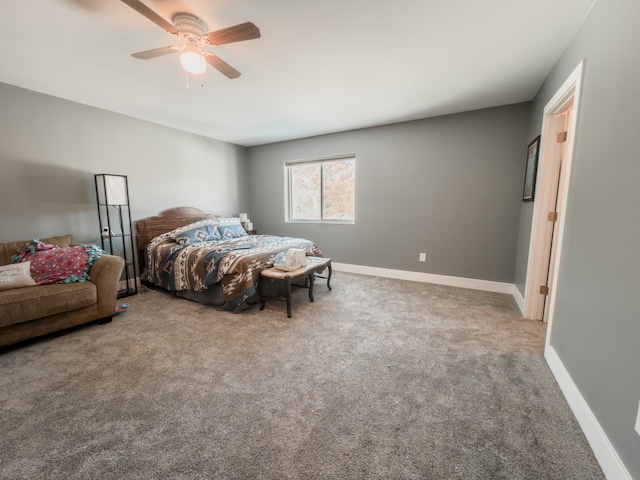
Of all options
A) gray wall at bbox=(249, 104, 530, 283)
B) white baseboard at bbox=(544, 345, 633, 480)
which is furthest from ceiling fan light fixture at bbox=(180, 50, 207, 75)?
white baseboard at bbox=(544, 345, 633, 480)

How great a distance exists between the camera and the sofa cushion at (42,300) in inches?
78.8

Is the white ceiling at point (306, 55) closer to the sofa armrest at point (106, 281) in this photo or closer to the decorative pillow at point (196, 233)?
the decorative pillow at point (196, 233)

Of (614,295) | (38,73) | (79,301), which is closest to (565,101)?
(614,295)

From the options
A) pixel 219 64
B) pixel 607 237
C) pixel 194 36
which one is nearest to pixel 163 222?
pixel 219 64

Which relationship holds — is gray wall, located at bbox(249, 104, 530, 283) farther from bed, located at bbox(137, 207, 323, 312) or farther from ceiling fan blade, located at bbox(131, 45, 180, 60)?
ceiling fan blade, located at bbox(131, 45, 180, 60)

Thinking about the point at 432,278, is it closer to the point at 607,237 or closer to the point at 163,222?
the point at 607,237

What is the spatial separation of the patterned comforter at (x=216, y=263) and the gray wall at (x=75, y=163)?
2.73 feet

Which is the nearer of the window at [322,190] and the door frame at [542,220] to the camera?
the door frame at [542,220]

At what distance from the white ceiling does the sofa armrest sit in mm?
1802

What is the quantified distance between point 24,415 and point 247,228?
3688 mm

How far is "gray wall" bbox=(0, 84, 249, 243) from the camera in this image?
2.69m

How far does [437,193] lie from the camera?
371cm

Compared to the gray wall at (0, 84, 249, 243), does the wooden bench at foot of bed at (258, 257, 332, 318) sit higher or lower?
lower

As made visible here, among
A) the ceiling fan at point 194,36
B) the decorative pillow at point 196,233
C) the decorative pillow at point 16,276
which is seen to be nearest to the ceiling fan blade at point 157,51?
the ceiling fan at point 194,36
